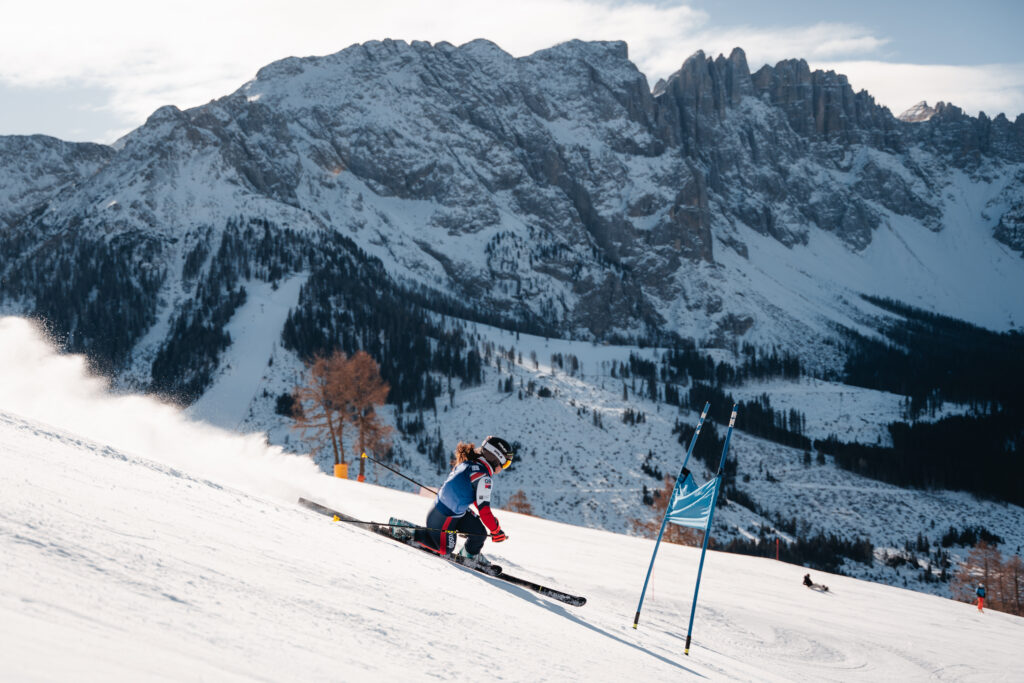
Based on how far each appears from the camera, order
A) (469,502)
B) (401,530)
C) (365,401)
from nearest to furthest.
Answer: (469,502) → (401,530) → (365,401)

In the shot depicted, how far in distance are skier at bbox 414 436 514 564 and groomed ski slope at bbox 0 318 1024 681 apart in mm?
668

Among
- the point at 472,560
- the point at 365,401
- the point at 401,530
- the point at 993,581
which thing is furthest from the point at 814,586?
the point at 993,581

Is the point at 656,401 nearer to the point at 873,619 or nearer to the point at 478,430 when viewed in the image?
the point at 478,430

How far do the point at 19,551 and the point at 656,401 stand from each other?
117787 millimetres

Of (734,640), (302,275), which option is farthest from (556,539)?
(302,275)

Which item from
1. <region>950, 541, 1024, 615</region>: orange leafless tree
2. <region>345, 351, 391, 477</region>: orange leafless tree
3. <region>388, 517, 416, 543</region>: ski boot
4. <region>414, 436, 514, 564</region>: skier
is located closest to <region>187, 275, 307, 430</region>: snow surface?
<region>345, 351, 391, 477</region>: orange leafless tree

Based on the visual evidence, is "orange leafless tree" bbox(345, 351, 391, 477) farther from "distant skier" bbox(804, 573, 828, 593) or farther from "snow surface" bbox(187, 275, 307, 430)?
"snow surface" bbox(187, 275, 307, 430)

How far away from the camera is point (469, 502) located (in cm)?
948

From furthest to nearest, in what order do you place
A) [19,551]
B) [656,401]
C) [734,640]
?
[656,401]
[734,640]
[19,551]

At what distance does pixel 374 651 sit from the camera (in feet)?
14.5

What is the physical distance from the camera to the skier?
9.38 meters

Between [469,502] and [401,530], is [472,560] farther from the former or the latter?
[401,530]

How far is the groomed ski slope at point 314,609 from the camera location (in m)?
3.45

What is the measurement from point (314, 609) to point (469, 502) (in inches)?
185
